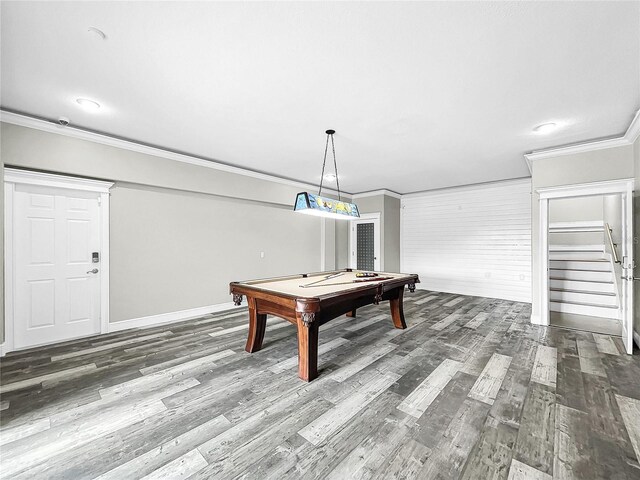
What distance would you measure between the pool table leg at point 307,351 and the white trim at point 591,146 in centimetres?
411

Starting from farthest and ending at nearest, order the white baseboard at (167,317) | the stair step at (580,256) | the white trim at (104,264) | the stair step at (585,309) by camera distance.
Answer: the stair step at (580,256)
the stair step at (585,309)
the white baseboard at (167,317)
the white trim at (104,264)

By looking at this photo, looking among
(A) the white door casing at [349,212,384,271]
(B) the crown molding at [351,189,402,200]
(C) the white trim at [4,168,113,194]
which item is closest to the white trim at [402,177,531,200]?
(B) the crown molding at [351,189,402,200]

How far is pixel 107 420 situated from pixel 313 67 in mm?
3072

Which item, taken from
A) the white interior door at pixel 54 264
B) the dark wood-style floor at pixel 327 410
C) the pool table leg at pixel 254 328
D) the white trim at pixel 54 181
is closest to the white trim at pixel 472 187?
the dark wood-style floor at pixel 327 410

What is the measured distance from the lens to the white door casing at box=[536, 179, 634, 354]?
3.27 metres

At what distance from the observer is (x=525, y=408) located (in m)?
2.09

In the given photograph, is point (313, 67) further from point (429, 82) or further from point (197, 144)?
point (197, 144)

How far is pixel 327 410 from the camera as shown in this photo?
6.77 ft

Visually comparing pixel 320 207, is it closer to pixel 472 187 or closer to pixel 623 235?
pixel 623 235

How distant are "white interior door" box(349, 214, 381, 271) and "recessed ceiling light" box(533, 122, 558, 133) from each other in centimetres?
390

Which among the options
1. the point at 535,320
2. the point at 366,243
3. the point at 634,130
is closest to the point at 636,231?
the point at 634,130

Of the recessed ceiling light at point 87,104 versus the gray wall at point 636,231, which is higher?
the recessed ceiling light at point 87,104

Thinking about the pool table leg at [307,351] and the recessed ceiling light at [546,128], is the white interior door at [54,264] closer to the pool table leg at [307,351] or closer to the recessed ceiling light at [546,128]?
the pool table leg at [307,351]

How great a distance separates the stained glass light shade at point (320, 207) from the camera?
3.24 metres
